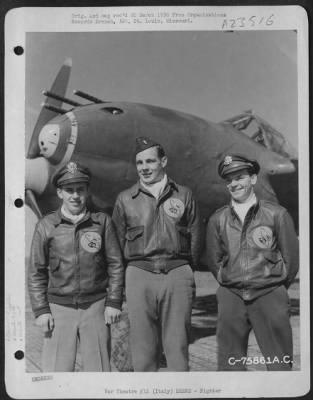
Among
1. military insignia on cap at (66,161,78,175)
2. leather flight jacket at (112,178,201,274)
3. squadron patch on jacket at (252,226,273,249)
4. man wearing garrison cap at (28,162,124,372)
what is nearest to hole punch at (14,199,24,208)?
man wearing garrison cap at (28,162,124,372)

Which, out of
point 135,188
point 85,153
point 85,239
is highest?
point 85,153

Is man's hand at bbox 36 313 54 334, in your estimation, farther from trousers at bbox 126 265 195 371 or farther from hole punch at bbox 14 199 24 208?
hole punch at bbox 14 199 24 208

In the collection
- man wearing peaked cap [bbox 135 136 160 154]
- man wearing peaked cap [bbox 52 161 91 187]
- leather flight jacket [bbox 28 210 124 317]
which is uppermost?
man wearing peaked cap [bbox 135 136 160 154]

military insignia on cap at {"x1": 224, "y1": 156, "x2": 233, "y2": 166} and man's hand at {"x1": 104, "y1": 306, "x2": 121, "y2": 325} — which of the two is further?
military insignia on cap at {"x1": 224, "y1": 156, "x2": 233, "y2": 166}

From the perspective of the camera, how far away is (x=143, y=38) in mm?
2137

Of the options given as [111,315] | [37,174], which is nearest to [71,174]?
[37,174]

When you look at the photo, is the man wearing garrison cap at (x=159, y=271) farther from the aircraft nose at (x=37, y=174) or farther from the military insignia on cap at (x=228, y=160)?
the aircraft nose at (x=37, y=174)

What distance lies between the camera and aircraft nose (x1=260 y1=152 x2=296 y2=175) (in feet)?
7.09

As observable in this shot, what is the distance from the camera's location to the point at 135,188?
2111 mm

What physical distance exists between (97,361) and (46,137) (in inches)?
42.4

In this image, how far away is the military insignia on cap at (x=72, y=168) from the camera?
83.2 inches

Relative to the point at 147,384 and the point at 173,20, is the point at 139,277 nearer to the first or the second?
the point at 147,384

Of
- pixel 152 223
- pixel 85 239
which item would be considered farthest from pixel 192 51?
pixel 85 239

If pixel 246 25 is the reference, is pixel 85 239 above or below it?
below
